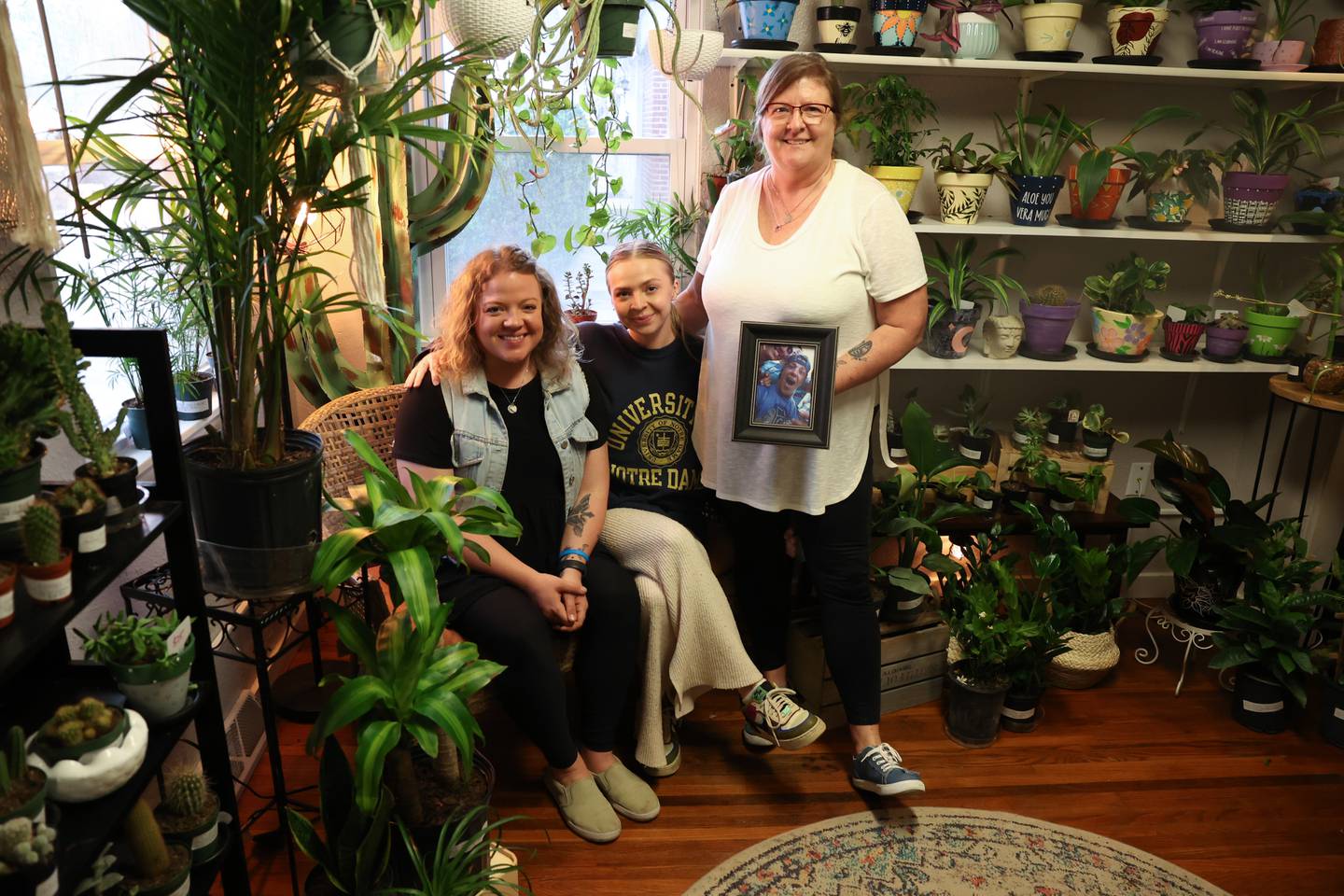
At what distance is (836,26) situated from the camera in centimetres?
250

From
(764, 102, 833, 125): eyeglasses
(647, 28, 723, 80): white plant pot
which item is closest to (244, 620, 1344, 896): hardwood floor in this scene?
(764, 102, 833, 125): eyeglasses

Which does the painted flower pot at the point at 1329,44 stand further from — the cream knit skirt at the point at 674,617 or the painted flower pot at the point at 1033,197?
the cream knit skirt at the point at 674,617

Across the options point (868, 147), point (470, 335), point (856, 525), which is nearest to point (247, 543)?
point (470, 335)

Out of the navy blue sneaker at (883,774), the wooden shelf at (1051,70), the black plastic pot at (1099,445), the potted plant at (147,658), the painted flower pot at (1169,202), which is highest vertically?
the wooden shelf at (1051,70)

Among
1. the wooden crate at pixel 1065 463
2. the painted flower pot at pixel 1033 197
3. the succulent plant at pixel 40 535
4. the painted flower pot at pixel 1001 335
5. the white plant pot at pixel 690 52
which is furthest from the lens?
the wooden crate at pixel 1065 463

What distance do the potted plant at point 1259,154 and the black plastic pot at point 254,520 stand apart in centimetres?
242

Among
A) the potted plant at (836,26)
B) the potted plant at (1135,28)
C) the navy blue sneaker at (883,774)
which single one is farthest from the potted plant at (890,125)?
the navy blue sneaker at (883,774)

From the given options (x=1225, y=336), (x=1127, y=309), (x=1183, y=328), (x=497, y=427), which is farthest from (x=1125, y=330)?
(x=497, y=427)

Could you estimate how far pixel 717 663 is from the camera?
2258mm

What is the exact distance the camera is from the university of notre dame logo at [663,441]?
230 centimetres

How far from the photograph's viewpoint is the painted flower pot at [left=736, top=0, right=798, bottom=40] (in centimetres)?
243

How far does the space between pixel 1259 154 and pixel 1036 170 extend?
0.60 meters

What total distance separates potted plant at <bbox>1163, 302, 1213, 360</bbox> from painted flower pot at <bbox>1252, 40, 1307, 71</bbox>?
2.08ft

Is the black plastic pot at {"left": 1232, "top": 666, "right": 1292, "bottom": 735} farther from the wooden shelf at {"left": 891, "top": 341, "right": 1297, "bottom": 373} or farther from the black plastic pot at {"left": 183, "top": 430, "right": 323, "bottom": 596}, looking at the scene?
the black plastic pot at {"left": 183, "top": 430, "right": 323, "bottom": 596}
